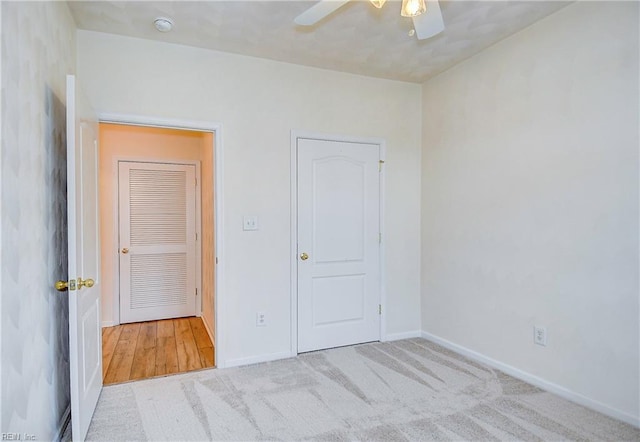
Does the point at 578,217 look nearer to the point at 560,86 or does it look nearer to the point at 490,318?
the point at 560,86

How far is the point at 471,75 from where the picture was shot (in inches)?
124

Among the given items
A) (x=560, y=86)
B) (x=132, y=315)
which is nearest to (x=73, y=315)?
(x=132, y=315)

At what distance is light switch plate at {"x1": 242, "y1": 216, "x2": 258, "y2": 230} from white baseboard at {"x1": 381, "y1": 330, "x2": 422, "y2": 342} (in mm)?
1714

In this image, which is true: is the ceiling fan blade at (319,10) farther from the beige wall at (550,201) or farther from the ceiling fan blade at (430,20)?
the beige wall at (550,201)

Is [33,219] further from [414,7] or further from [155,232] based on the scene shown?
[155,232]

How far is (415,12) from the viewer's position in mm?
1647

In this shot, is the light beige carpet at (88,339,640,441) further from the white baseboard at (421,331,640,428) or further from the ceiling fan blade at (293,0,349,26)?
the ceiling fan blade at (293,0,349,26)

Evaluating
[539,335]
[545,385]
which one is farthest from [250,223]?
[545,385]

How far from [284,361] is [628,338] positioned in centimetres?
239

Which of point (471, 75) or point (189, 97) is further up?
point (471, 75)

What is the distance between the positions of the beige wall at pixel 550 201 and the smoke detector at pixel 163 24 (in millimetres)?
2404

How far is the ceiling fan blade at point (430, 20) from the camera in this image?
172cm

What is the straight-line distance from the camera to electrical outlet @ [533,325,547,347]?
8.52 feet

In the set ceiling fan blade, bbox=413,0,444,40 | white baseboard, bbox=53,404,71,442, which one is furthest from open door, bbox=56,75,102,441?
ceiling fan blade, bbox=413,0,444,40
